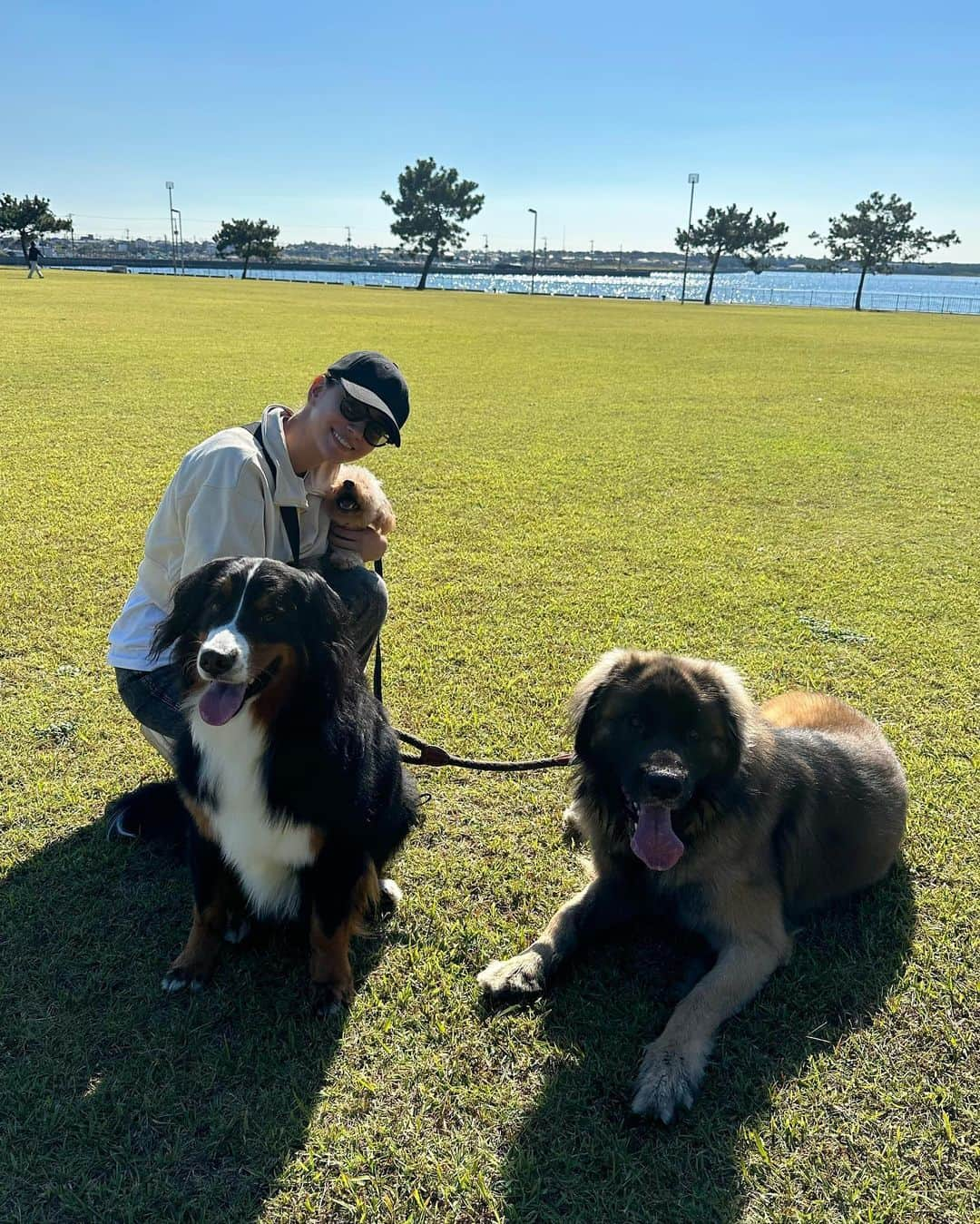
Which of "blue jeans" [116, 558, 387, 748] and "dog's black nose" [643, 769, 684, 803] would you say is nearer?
"dog's black nose" [643, 769, 684, 803]

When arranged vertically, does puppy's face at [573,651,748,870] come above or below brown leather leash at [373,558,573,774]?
above

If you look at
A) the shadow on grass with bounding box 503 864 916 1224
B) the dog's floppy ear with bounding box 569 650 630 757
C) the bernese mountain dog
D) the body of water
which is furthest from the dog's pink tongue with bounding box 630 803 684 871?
the body of water

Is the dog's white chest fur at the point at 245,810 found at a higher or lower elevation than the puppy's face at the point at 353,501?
lower

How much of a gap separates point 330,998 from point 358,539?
2022 millimetres

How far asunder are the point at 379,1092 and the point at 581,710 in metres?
1.39

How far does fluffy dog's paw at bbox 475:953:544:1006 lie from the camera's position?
9.24 ft

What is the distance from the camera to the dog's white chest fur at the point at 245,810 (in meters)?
2.70

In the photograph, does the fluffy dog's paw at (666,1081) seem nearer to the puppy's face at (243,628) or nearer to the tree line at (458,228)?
the puppy's face at (243,628)

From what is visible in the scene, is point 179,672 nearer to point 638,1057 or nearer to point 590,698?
point 590,698

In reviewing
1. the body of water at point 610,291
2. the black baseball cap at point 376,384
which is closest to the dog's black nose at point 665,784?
the black baseball cap at point 376,384

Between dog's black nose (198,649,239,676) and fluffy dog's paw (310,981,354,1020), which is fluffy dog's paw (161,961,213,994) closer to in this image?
fluffy dog's paw (310,981,354,1020)

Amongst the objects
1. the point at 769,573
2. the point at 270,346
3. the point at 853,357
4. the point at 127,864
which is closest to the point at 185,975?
the point at 127,864

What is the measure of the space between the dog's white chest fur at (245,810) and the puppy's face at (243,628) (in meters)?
0.13

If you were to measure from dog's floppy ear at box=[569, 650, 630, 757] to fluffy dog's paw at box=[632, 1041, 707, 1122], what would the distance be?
101cm
